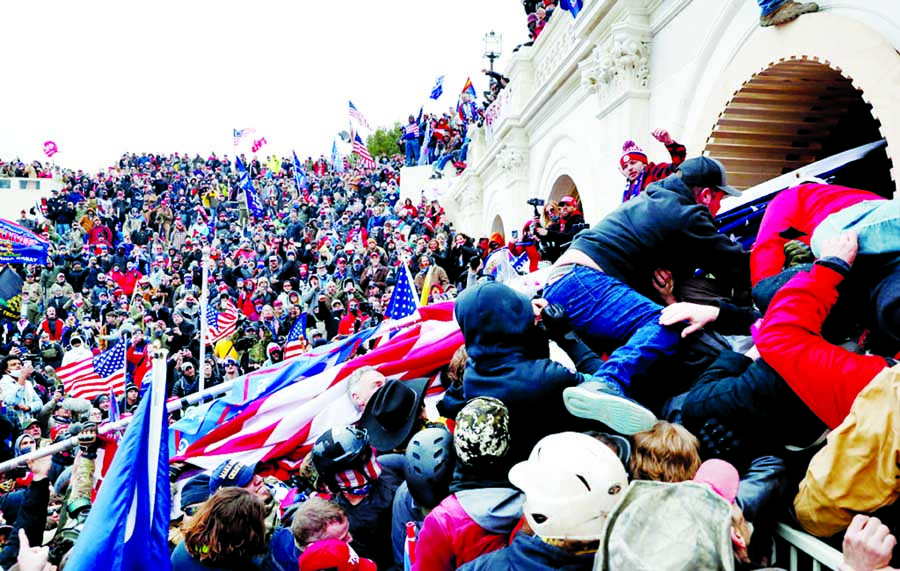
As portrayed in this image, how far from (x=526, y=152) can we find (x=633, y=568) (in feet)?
45.5

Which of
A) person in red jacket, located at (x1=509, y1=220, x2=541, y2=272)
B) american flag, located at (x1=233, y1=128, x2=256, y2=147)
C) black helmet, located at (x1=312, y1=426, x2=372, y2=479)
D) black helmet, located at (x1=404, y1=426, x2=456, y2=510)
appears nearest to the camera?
black helmet, located at (x1=404, y1=426, x2=456, y2=510)

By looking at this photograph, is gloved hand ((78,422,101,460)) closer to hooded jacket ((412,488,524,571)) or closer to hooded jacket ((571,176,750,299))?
hooded jacket ((412,488,524,571))

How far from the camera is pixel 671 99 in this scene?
27.2 feet

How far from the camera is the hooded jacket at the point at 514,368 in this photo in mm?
2953

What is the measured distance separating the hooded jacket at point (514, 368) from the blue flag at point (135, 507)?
1426 mm

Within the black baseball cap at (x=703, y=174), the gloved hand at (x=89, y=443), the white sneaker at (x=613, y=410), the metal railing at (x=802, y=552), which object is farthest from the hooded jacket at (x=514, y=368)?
the gloved hand at (x=89, y=443)

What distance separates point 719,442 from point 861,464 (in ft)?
1.77

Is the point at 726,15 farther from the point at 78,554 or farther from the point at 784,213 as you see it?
the point at 78,554

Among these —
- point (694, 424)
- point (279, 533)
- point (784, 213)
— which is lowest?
point (279, 533)

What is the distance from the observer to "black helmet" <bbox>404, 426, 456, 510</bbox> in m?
2.94

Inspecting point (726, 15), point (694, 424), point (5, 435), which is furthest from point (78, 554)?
point (5, 435)

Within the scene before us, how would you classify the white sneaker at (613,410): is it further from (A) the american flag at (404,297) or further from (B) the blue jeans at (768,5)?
(A) the american flag at (404,297)

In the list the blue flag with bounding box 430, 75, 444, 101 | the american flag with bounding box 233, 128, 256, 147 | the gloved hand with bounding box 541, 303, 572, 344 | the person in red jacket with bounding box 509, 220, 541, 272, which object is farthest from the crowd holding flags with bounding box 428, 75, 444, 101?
the gloved hand with bounding box 541, 303, 572, 344

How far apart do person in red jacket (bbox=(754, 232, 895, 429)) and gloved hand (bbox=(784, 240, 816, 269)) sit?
0.47 meters
